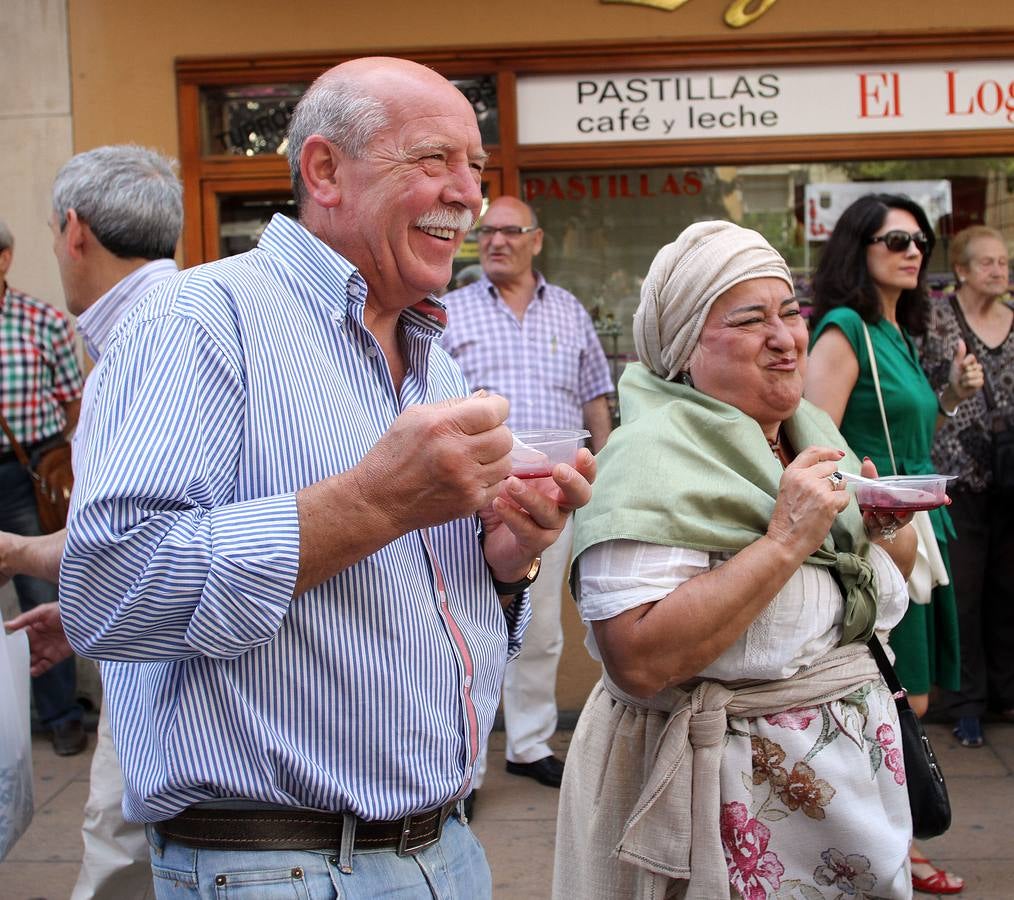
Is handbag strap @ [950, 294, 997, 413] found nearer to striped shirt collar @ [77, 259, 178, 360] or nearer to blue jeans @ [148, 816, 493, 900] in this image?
striped shirt collar @ [77, 259, 178, 360]

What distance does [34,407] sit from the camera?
5.58 meters

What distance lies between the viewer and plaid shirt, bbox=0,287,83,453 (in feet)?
18.2

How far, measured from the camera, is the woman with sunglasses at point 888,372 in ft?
13.1

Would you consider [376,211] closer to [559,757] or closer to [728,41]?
[559,757]

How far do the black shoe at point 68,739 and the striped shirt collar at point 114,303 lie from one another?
3.26 meters

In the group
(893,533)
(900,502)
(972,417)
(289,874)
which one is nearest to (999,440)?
(972,417)

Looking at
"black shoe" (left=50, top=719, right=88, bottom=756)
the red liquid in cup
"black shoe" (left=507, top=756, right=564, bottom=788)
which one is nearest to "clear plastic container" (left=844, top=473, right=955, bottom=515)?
the red liquid in cup

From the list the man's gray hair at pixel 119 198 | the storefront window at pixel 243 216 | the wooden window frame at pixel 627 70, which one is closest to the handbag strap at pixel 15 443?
the wooden window frame at pixel 627 70

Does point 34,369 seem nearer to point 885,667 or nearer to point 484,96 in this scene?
point 484,96

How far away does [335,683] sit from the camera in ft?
5.77

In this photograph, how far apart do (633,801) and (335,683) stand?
1.06 m

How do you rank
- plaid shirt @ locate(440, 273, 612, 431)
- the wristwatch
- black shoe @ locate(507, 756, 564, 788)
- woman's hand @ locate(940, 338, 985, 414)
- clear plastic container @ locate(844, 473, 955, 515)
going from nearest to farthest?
the wristwatch → clear plastic container @ locate(844, 473, 955, 515) → woman's hand @ locate(940, 338, 985, 414) → black shoe @ locate(507, 756, 564, 788) → plaid shirt @ locate(440, 273, 612, 431)

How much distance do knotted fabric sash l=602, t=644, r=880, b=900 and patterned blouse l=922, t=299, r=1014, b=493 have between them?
338 cm

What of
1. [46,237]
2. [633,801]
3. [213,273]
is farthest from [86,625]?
[46,237]
